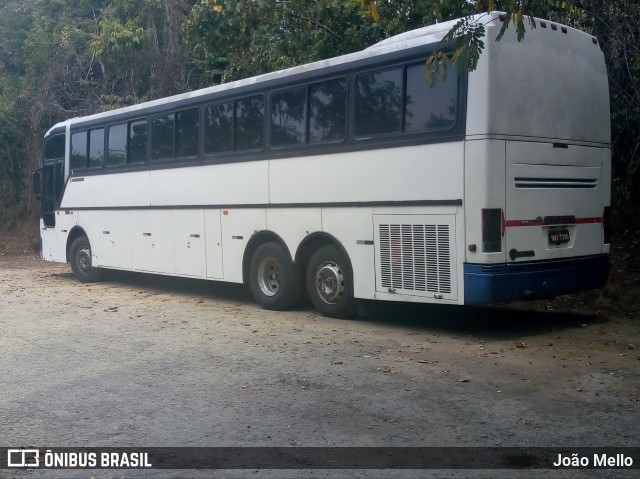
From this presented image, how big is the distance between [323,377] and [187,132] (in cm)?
739

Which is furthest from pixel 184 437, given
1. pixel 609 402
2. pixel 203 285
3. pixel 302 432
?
pixel 203 285

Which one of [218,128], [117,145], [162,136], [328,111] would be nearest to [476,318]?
[328,111]

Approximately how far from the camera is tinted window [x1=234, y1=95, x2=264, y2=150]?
12.9 meters

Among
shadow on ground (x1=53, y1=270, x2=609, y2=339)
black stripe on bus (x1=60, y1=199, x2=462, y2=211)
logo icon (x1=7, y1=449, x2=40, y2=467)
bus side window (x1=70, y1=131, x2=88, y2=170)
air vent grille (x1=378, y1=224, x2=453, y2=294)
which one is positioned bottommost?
logo icon (x1=7, y1=449, x2=40, y2=467)

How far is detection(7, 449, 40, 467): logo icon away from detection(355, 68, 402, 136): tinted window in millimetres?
6215

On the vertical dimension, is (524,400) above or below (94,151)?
below

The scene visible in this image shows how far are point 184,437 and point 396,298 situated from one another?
16.1 feet

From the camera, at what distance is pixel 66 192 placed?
18.2 metres

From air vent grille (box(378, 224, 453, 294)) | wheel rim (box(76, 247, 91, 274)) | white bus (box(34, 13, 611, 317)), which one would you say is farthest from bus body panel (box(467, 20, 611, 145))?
wheel rim (box(76, 247, 91, 274))

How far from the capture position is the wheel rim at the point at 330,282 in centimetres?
1165

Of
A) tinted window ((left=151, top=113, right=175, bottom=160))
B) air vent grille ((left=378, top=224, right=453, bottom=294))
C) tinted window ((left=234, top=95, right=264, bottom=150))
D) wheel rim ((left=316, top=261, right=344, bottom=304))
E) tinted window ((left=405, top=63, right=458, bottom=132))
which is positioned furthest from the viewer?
tinted window ((left=151, top=113, right=175, bottom=160))

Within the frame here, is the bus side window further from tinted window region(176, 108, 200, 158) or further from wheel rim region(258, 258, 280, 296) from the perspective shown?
wheel rim region(258, 258, 280, 296)

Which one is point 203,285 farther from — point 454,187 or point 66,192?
point 454,187

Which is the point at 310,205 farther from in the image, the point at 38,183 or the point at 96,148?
the point at 38,183
